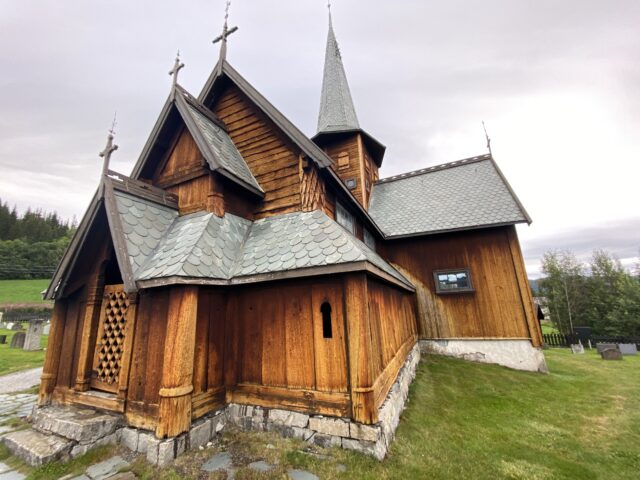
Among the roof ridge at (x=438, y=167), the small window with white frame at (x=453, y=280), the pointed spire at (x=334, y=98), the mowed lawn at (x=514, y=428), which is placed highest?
the pointed spire at (x=334, y=98)

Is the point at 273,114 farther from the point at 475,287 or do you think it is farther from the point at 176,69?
the point at 475,287

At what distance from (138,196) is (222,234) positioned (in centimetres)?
198

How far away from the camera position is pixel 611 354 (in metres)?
12.7

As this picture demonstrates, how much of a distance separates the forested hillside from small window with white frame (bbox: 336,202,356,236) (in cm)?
7634

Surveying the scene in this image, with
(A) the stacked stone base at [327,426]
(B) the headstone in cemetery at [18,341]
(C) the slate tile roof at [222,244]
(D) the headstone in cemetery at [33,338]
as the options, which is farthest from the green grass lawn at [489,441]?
(B) the headstone in cemetery at [18,341]

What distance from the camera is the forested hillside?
57062mm

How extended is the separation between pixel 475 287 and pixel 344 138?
9.68 meters

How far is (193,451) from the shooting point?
3.92 meters

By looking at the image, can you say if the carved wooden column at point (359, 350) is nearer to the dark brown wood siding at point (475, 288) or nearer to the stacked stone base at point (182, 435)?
the stacked stone base at point (182, 435)

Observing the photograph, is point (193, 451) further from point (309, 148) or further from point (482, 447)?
point (309, 148)

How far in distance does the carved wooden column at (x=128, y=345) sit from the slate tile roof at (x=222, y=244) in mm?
728

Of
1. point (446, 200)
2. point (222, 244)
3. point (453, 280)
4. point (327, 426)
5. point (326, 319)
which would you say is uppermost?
point (446, 200)

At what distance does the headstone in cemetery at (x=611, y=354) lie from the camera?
12.6m

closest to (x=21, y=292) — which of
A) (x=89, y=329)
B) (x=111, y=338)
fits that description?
(x=89, y=329)
